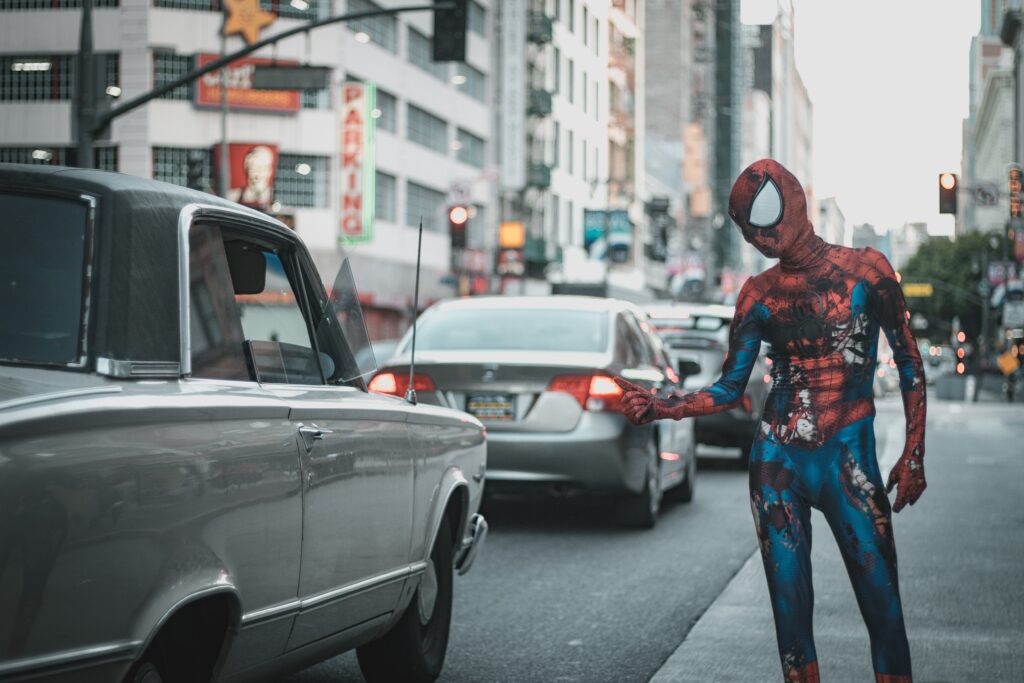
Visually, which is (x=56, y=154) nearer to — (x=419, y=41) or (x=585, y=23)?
(x=419, y=41)

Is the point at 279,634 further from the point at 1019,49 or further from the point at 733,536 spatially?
the point at 1019,49

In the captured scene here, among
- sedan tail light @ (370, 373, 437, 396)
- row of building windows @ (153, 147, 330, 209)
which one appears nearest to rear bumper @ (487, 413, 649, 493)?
sedan tail light @ (370, 373, 437, 396)

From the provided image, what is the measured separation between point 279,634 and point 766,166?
77.3 inches

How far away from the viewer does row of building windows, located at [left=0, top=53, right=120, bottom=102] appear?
46281 mm

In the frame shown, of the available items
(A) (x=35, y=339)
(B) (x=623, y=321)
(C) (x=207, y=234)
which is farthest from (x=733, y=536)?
(A) (x=35, y=339)

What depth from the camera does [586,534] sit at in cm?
1129

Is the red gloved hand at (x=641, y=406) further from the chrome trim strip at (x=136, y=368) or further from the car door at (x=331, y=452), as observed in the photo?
the chrome trim strip at (x=136, y=368)

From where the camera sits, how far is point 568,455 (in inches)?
420

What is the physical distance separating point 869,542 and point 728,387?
24.9 inches

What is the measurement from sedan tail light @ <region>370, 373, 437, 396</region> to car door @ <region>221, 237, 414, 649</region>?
508cm

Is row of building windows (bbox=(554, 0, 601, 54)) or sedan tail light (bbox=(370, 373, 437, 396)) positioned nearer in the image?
sedan tail light (bbox=(370, 373, 437, 396))

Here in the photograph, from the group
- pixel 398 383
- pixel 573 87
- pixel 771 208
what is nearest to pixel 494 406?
pixel 398 383

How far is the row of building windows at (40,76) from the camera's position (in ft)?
152

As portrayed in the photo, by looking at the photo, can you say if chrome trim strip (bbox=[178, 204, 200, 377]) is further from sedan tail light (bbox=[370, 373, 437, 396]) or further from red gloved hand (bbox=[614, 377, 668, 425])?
sedan tail light (bbox=[370, 373, 437, 396])
